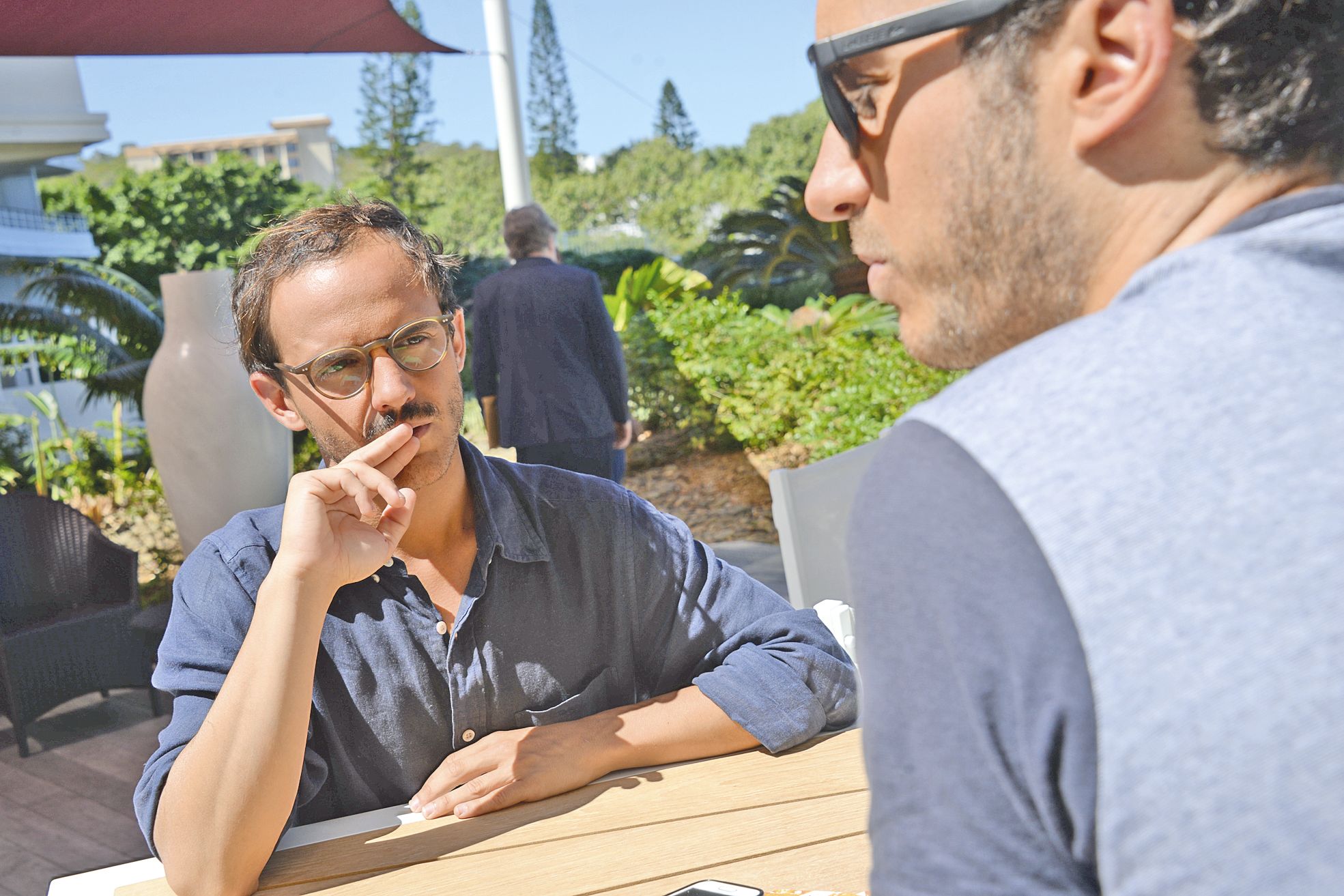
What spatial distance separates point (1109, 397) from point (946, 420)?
8 cm

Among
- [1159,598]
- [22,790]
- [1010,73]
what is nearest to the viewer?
[1159,598]

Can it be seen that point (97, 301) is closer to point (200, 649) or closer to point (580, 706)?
point (200, 649)

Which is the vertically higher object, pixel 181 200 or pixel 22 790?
pixel 181 200

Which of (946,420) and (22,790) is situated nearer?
(946,420)

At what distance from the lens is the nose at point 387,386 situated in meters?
1.67

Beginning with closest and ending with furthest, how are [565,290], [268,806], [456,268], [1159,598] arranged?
[1159,598], [268,806], [456,268], [565,290]

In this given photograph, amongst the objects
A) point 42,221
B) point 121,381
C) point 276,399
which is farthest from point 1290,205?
point 42,221

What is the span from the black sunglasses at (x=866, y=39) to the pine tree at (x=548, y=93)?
103ft

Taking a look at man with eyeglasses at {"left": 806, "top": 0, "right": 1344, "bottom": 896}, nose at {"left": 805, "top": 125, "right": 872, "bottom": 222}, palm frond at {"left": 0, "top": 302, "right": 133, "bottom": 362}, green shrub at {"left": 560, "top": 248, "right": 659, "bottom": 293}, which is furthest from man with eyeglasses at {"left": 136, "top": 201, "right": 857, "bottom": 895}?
green shrub at {"left": 560, "top": 248, "right": 659, "bottom": 293}

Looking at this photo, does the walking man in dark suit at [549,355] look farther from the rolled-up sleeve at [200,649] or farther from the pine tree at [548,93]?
the pine tree at [548,93]

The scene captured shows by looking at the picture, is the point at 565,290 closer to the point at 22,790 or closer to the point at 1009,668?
the point at 22,790

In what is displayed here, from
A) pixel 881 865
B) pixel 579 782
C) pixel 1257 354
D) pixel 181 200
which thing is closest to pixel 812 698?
pixel 579 782

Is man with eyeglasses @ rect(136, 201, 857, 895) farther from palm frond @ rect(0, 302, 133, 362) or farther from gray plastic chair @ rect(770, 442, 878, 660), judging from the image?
palm frond @ rect(0, 302, 133, 362)

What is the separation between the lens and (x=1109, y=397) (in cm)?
53
